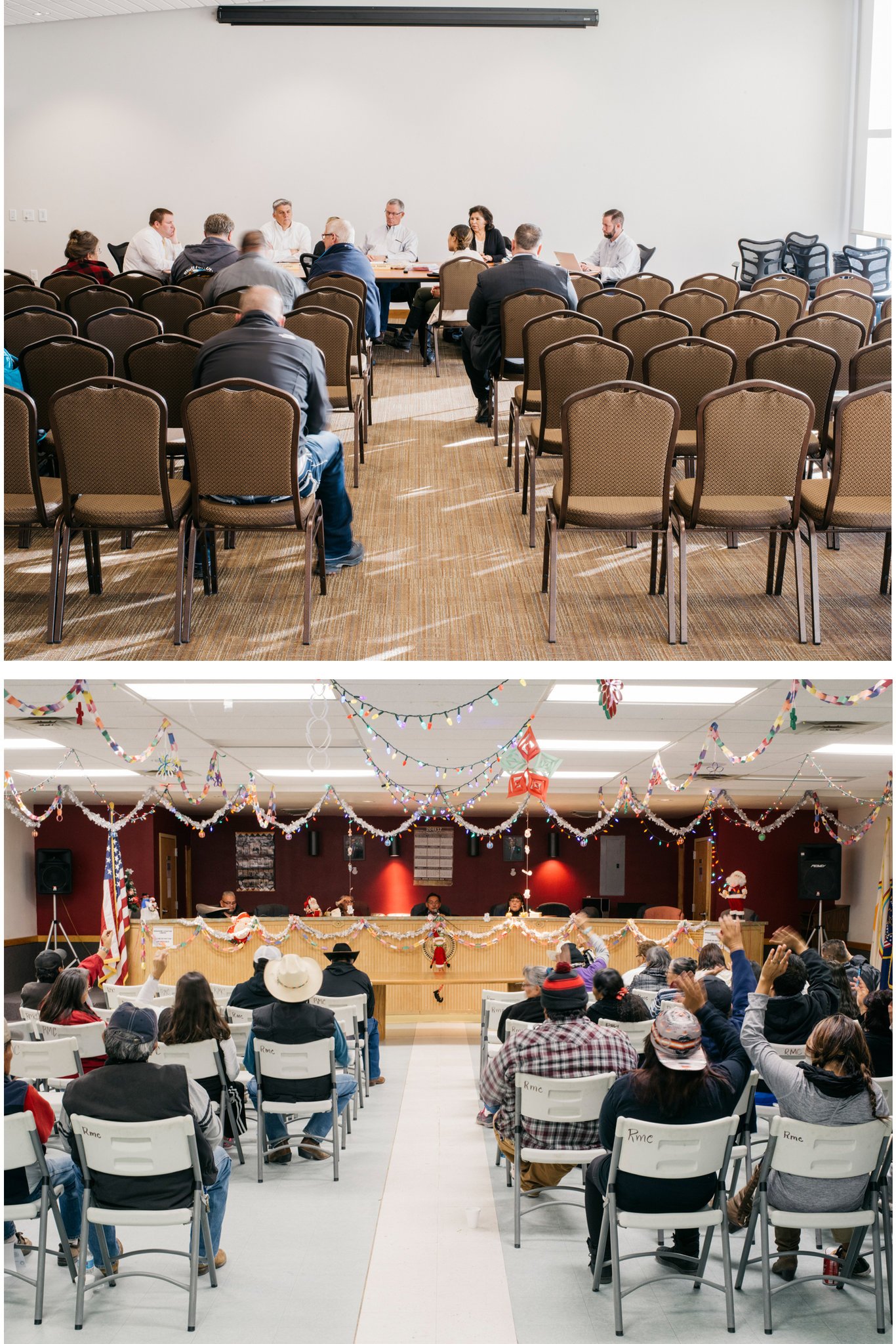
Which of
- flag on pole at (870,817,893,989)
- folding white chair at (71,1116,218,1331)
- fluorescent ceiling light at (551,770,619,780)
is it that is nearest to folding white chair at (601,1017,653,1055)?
folding white chair at (71,1116,218,1331)

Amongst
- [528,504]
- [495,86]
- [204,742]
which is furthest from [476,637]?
[495,86]

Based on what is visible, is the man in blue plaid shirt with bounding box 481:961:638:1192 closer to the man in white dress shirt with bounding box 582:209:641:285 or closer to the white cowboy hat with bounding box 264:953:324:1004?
the white cowboy hat with bounding box 264:953:324:1004

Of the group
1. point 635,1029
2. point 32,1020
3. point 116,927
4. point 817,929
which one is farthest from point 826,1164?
point 817,929

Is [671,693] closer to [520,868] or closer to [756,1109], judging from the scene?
[756,1109]

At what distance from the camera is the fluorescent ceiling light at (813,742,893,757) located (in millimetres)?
9609

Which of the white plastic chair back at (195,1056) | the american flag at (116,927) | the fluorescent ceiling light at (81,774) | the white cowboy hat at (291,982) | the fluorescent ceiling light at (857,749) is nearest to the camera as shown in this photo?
the white plastic chair back at (195,1056)

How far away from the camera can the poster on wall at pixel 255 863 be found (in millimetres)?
18156

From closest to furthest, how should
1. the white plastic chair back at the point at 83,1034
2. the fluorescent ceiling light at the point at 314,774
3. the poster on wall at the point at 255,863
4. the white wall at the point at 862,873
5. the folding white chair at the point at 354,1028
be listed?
the white plastic chair back at the point at 83,1034, the folding white chair at the point at 354,1028, the fluorescent ceiling light at the point at 314,774, the white wall at the point at 862,873, the poster on wall at the point at 255,863

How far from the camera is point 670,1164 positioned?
153 inches

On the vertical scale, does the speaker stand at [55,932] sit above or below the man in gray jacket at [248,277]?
below

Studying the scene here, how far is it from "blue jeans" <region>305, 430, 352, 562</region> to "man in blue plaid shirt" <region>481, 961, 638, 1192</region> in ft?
7.14

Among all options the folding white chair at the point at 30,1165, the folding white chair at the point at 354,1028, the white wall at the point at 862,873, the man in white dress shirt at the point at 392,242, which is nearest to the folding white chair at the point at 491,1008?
the folding white chair at the point at 354,1028

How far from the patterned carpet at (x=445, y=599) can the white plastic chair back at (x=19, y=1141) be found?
1680 mm

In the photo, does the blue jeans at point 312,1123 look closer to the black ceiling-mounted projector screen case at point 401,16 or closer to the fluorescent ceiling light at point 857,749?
the fluorescent ceiling light at point 857,749
